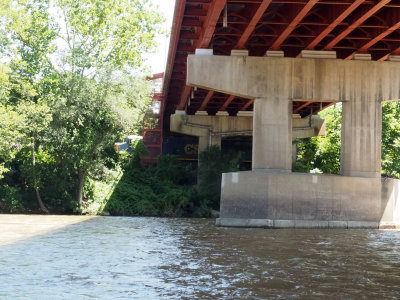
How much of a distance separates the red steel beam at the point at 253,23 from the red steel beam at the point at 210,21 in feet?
4.38

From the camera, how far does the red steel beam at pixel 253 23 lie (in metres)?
18.3

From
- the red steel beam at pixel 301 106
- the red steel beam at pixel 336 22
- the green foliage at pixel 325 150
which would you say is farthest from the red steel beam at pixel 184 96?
the green foliage at pixel 325 150

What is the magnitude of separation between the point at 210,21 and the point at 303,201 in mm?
8725

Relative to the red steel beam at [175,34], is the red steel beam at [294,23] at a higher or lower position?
lower

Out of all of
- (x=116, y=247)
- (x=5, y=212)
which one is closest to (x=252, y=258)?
(x=116, y=247)

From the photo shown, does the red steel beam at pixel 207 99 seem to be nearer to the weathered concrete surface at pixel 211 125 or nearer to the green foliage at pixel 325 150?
the weathered concrete surface at pixel 211 125

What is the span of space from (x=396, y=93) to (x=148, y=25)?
21.0 m

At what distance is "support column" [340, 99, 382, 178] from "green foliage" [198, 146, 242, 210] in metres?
13.4

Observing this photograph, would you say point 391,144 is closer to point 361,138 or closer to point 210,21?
point 361,138

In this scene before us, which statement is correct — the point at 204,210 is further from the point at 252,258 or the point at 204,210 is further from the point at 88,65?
the point at 252,258

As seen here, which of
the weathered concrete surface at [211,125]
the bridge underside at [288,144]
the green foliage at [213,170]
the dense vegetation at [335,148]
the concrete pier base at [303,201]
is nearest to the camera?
the concrete pier base at [303,201]

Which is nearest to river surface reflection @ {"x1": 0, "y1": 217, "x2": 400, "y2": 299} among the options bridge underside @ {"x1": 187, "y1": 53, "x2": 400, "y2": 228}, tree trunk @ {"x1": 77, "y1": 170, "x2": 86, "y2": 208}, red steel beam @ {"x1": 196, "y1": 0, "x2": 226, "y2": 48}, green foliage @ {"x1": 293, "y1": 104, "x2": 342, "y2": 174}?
bridge underside @ {"x1": 187, "y1": 53, "x2": 400, "y2": 228}

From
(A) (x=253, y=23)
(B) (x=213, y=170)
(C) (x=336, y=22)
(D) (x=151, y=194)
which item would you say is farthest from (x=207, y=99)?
(C) (x=336, y=22)

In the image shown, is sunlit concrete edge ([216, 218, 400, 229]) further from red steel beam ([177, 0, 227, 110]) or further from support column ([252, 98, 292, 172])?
red steel beam ([177, 0, 227, 110])
